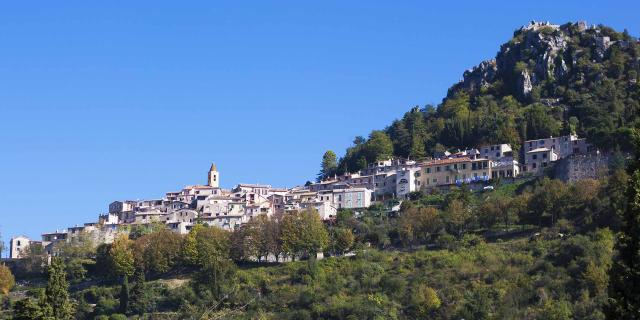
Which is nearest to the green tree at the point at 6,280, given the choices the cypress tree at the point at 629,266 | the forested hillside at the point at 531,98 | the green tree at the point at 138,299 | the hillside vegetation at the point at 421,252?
the hillside vegetation at the point at 421,252

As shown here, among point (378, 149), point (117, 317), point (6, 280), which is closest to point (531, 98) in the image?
point (378, 149)

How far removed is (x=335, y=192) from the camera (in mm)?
101000

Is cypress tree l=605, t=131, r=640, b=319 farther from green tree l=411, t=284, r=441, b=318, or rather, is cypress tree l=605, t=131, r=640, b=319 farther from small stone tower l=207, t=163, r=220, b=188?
small stone tower l=207, t=163, r=220, b=188

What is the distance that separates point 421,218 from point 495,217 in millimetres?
5663

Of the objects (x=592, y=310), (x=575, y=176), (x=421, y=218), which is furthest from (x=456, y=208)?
(x=592, y=310)

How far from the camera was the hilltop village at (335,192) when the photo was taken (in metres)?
94.8

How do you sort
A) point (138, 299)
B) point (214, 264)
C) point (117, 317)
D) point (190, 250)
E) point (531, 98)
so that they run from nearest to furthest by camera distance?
point (117, 317) < point (138, 299) < point (214, 264) < point (190, 250) < point (531, 98)

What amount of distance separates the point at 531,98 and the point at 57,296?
8470cm

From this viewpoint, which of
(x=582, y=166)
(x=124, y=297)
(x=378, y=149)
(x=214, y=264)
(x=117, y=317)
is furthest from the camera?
(x=378, y=149)

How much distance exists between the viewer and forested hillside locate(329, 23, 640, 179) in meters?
100

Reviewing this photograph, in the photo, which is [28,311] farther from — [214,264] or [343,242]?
[343,242]

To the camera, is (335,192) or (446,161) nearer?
(446,161)

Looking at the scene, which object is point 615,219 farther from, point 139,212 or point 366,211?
point 139,212

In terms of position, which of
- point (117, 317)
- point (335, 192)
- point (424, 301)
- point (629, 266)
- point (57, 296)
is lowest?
point (117, 317)
